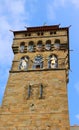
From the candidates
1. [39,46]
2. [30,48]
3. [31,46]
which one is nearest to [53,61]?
[39,46]

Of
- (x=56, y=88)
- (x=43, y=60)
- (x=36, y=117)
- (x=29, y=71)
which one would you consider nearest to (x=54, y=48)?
(x=43, y=60)

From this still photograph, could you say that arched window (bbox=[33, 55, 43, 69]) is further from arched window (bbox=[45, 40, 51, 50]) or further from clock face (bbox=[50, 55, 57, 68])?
arched window (bbox=[45, 40, 51, 50])

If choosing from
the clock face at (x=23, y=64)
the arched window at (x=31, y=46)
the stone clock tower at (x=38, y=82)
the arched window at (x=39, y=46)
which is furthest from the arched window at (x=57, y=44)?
the clock face at (x=23, y=64)

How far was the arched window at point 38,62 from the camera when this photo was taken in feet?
74.7

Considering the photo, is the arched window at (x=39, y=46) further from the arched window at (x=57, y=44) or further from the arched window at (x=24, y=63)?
Result: the arched window at (x=24, y=63)

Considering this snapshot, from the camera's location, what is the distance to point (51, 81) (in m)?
21.0

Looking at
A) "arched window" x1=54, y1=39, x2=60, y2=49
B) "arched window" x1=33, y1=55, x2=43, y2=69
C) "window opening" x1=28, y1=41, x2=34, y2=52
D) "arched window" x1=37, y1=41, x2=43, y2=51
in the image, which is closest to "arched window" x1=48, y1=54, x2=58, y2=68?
"arched window" x1=33, y1=55, x2=43, y2=69

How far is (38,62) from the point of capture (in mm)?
23031

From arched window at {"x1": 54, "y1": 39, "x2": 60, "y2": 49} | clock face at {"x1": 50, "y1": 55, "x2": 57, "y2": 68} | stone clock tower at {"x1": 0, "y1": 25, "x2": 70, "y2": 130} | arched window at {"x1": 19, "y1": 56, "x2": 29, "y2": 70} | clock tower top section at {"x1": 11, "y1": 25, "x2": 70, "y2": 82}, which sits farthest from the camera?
arched window at {"x1": 54, "y1": 39, "x2": 60, "y2": 49}

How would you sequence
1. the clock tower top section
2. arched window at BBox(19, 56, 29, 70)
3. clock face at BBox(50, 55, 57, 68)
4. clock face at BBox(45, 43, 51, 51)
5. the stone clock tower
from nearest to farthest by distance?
the stone clock tower
clock face at BBox(50, 55, 57, 68)
the clock tower top section
arched window at BBox(19, 56, 29, 70)
clock face at BBox(45, 43, 51, 51)

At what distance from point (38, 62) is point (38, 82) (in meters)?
2.43

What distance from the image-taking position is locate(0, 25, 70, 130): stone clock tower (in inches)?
731

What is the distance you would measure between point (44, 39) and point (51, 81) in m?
5.22

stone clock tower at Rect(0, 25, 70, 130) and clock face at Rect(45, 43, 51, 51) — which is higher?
clock face at Rect(45, 43, 51, 51)
